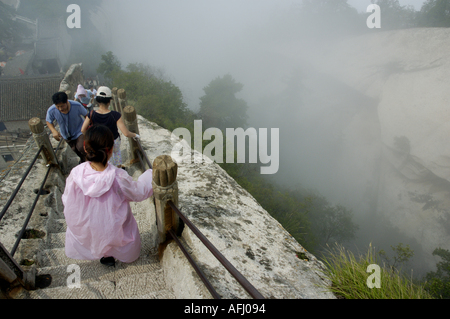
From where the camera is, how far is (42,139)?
3783mm

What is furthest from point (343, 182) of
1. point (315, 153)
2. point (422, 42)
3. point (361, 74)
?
point (422, 42)

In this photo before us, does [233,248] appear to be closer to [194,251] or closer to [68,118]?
[194,251]

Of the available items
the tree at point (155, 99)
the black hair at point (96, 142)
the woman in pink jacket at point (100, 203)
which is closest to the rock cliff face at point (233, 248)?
the woman in pink jacket at point (100, 203)

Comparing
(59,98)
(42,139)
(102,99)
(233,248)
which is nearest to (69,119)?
(59,98)

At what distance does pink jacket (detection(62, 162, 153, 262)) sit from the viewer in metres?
1.85

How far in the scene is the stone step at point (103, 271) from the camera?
7.00 ft

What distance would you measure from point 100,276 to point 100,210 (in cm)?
77

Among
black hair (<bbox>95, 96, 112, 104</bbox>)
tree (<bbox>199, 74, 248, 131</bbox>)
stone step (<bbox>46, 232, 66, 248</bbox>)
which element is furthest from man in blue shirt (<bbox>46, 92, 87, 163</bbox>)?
tree (<bbox>199, 74, 248, 131</bbox>)

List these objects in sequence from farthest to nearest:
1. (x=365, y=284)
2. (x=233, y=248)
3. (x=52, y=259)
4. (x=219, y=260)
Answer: (x=233, y=248), (x=52, y=259), (x=365, y=284), (x=219, y=260)

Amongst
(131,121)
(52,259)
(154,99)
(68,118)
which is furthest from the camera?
(154,99)

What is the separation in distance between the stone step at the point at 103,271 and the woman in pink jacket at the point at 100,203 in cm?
12

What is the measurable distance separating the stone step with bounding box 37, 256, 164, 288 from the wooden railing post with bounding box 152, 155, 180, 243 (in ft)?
1.11

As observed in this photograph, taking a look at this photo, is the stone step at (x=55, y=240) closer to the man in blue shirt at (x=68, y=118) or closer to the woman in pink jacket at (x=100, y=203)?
the woman in pink jacket at (x=100, y=203)

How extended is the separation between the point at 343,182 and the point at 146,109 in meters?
35.9
